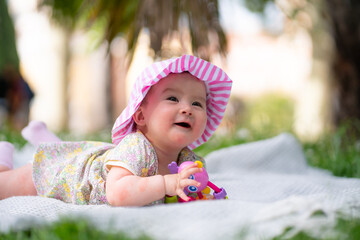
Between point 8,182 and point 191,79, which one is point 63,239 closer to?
point 191,79

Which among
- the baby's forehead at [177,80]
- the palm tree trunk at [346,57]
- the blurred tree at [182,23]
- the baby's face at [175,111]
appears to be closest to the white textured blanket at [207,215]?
the baby's face at [175,111]

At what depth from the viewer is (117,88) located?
13703 millimetres

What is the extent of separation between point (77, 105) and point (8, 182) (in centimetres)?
1281

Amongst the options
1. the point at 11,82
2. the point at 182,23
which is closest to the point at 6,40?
the point at 11,82

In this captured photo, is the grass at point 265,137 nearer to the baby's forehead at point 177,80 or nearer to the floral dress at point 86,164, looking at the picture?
the floral dress at point 86,164

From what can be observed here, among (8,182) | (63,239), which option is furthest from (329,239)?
(8,182)

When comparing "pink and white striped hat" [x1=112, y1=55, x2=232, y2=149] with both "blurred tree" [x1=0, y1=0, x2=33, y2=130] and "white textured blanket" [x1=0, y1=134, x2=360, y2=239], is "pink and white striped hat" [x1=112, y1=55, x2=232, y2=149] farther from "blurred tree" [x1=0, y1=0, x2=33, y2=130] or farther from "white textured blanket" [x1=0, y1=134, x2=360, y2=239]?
"blurred tree" [x1=0, y1=0, x2=33, y2=130]

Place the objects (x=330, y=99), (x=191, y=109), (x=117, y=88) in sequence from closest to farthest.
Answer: (x=191, y=109)
(x=330, y=99)
(x=117, y=88)

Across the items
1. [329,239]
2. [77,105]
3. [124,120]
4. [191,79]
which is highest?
[191,79]

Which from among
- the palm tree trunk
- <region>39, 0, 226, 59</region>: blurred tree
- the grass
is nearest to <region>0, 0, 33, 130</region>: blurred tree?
the grass

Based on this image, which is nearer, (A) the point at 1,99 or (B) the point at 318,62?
(B) the point at 318,62

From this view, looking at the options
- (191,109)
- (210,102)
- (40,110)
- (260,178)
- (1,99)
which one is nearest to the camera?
(191,109)

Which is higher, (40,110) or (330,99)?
(330,99)

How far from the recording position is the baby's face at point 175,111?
5.59 feet
